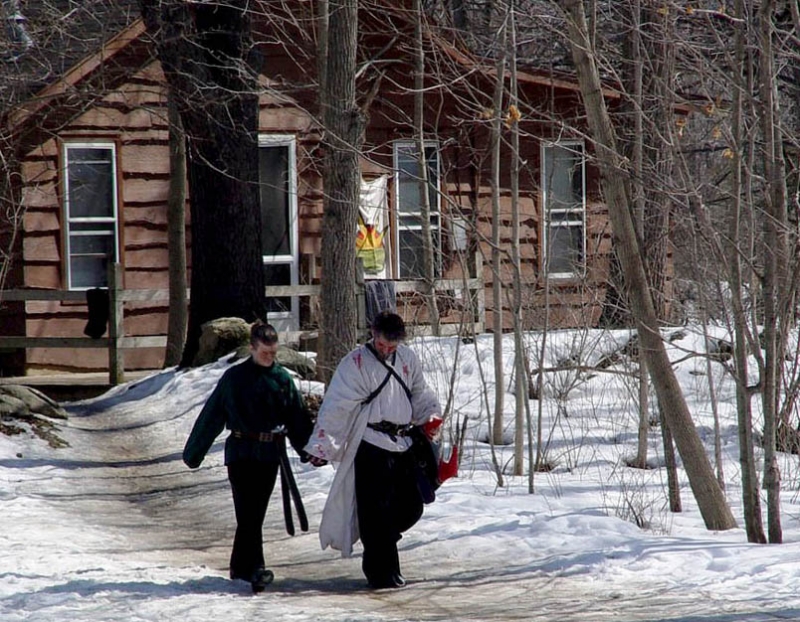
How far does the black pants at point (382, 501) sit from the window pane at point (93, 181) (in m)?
13.0

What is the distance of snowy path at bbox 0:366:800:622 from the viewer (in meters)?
7.30

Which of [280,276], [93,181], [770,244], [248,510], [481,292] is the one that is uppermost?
[93,181]

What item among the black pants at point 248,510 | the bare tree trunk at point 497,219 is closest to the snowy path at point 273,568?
the black pants at point 248,510

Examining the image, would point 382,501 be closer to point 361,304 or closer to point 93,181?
point 361,304

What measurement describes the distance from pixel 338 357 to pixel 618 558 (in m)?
6.17

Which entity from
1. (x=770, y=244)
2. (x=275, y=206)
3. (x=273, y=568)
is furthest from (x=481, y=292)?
(x=273, y=568)

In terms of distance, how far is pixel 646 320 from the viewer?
10.1 metres

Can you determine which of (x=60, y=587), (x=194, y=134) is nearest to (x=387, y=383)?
(x=60, y=587)

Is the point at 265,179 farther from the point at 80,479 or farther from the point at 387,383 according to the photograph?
the point at 387,383

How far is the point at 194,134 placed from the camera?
17.5 meters

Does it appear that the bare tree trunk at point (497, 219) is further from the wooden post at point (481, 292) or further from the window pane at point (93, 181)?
the window pane at point (93, 181)

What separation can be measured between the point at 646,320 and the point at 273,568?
342 cm

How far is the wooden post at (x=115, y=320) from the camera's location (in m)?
18.5

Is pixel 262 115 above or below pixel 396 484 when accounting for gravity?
above
